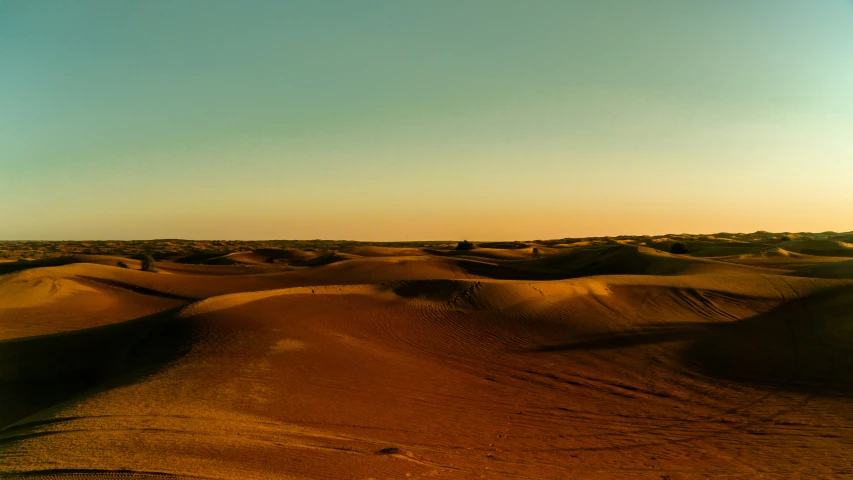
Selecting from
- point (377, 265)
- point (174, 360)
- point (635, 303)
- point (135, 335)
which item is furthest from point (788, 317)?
point (377, 265)

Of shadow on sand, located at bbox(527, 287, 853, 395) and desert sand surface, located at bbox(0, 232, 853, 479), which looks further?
shadow on sand, located at bbox(527, 287, 853, 395)

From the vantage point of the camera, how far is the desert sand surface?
25.6 feet

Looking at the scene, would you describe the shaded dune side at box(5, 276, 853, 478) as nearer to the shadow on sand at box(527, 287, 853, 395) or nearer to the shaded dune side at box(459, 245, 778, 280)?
the shadow on sand at box(527, 287, 853, 395)

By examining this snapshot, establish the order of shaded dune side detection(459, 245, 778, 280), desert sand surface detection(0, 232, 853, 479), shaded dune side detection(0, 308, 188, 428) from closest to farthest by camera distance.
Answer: desert sand surface detection(0, 232, 853, 479) < shaded dune side detection(0, 308, 188, 428) < shaded dune side detection(459, 245, 778, 280)

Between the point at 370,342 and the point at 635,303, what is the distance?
451 inches

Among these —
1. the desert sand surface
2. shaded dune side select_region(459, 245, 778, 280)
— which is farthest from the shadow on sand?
shaded dune side select_region(459, 245, 778, 280)

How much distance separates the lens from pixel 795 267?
107 feet

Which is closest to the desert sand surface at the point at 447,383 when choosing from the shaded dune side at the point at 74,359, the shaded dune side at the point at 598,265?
the shaded dune side at the point at 74,359

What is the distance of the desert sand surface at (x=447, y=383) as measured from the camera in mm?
7789

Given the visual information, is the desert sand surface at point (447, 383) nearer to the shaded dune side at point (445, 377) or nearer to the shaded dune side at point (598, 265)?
the shaded dune side at point (445, 377)

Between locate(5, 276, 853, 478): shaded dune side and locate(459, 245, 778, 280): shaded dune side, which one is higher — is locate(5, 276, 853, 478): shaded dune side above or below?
below

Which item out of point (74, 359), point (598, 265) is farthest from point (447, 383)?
point (598, 265)

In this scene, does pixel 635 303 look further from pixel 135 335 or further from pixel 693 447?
pixel 135 335

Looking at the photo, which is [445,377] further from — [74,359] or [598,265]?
[598,265]
